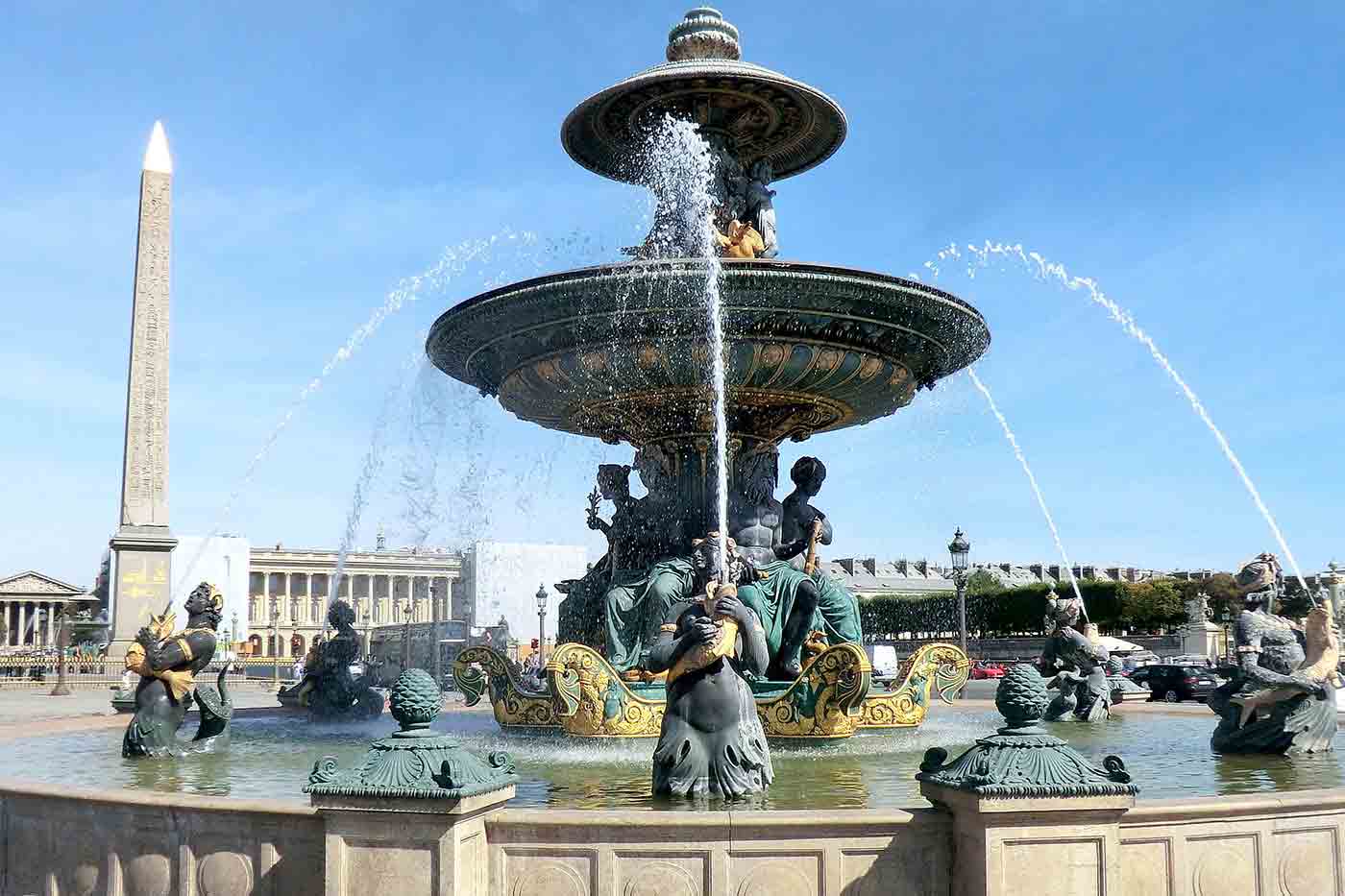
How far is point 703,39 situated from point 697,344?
4.11 metres

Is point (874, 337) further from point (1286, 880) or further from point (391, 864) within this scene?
point (391, 864)

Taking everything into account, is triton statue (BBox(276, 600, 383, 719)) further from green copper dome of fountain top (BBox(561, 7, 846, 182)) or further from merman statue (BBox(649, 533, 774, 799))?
merman statue (BBox(649, 533, 774, 799))

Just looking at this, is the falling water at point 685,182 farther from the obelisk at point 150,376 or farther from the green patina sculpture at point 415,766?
the obelisk at point 150,376

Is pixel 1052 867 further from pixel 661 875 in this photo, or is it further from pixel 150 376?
pixel 150 376

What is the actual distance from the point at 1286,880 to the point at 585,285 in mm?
7071

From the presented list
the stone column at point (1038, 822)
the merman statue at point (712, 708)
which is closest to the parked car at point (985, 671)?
the merman statue at point (712, 708)

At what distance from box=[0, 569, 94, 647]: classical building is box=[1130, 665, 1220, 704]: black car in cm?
9515

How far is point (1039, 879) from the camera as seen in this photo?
4.97 meters

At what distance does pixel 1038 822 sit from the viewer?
4988 millimetres

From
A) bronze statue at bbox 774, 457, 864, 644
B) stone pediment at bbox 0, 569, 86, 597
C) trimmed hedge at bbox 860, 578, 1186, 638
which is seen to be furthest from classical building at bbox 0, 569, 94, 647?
bronze statue at bbox 774, 457, 864, 644

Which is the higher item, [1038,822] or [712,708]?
[712,708]

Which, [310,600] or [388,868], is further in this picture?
[310,600]

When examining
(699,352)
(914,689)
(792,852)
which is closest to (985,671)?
(914,689)

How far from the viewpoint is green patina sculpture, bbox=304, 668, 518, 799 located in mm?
4988
